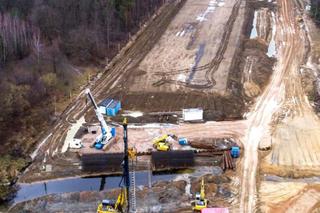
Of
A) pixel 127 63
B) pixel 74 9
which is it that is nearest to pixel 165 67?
pixel 127 63

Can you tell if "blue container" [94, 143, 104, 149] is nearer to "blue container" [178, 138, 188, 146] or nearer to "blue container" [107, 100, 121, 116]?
"blue container" [107, 100, 121, 116]

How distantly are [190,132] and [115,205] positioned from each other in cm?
1234

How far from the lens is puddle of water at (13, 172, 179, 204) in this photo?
34875 millimetres

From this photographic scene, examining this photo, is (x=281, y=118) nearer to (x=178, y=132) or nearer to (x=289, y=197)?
(x=178, y=132)

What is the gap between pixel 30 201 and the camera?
33.7 meters

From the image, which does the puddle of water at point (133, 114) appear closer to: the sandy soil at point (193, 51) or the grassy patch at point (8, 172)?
the sandy soil at point (193, 51)

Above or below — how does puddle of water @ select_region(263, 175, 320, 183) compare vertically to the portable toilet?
below

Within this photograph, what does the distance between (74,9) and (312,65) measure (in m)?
27.9

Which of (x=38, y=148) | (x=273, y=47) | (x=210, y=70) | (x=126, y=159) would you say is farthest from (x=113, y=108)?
(x=273, y=47)

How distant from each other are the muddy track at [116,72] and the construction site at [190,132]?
0.13m

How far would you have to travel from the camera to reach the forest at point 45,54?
41156 mm

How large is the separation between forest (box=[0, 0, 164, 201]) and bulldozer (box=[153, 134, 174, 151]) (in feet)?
32.9

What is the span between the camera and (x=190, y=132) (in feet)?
136

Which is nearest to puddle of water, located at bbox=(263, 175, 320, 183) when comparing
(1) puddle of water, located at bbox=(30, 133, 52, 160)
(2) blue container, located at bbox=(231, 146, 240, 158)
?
(2) blue container, located at bbox=(231, 146, 240, 158)
